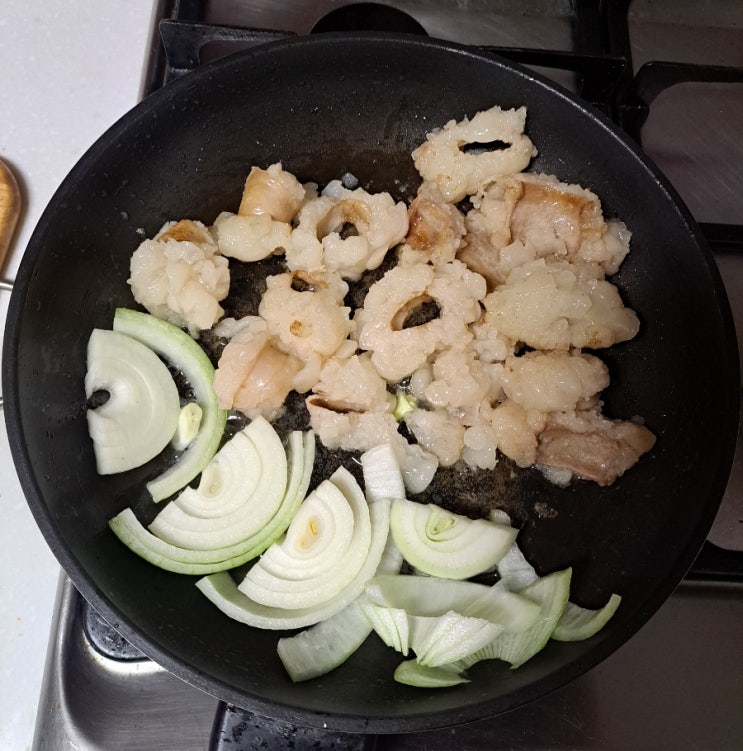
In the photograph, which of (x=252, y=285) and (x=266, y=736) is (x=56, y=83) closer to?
(x=252, y=285)

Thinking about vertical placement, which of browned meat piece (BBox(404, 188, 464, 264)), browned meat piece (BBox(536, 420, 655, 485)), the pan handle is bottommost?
the pan handle

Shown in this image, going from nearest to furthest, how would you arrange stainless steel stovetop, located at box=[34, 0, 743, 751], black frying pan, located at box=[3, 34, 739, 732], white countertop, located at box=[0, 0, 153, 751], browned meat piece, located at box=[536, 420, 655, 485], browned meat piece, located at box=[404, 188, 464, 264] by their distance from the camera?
black frying pan, located at box=[3, 34, 739, 732] < stainless steel stovetop, located at box=[34, 0, 743, 751] < browned meat piece, located at box=[536, 420, 655, 485] < browned meat piece, located at box=[404, 188, 464, 264] < white countertop, located at box=[0, 0, 153, 751]

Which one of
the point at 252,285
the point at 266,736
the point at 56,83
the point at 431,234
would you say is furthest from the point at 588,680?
the point at 56,83

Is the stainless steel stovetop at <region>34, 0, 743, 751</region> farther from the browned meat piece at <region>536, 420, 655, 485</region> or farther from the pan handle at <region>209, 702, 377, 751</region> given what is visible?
the browned meat piece at <region>536, 420, 655, 485</region>

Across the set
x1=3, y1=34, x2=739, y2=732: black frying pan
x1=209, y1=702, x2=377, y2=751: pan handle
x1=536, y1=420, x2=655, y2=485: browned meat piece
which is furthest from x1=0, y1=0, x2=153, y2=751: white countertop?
x1=536, y1=420, x2=655, y2=485: browned meat piece

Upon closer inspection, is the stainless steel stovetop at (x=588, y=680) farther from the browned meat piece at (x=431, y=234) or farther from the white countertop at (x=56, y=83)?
the browned meat piece at (x=431, y=234)

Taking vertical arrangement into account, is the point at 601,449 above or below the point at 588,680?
above

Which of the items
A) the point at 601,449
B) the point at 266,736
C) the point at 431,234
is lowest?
the point at 266,736
